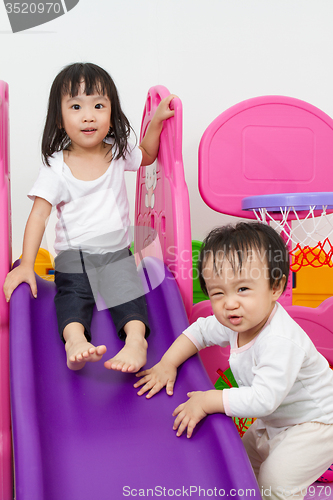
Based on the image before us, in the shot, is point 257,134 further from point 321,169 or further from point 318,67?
→ point 318,67

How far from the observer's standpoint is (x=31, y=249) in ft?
3.43

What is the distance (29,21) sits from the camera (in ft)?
6.07

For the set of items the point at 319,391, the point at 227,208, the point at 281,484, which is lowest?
the point at 281,484

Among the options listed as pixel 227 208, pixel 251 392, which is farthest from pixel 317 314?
pixel 251 392

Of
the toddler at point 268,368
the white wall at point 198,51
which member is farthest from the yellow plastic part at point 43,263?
the toddler at point 268,368

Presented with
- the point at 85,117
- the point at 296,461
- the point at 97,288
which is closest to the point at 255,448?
the point at 296,461

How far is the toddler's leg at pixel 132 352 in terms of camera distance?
0.84 metres

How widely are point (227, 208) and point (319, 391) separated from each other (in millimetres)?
716

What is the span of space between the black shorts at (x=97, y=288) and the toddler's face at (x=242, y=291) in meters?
0.27

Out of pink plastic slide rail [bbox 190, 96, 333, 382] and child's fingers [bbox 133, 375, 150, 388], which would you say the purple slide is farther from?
pink plastic slide rail [bbox 190, 96, 333, 382]

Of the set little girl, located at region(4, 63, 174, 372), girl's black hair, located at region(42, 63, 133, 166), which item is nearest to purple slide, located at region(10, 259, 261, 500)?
little girl, located at region(4, 63, 174, 372)

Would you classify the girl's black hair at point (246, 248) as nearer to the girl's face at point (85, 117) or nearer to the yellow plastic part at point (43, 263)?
the girl's face at point (85, 117)

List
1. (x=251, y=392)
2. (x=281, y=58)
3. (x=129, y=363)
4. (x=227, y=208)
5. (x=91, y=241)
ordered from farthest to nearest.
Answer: (x=281, y=58), (x=227, y=208), (x=91, y=241), (x=129, y=363), (x=251, y=392)

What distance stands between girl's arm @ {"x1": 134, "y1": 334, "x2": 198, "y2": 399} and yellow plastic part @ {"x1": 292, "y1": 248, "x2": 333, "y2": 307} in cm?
100
